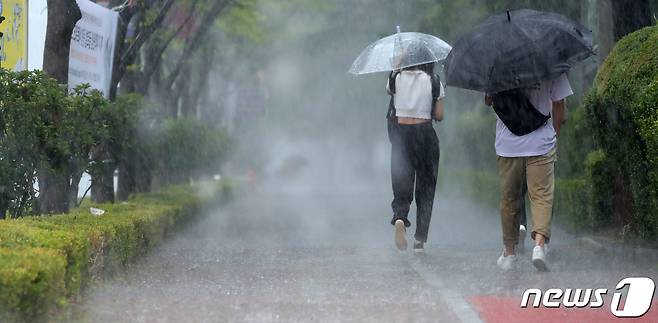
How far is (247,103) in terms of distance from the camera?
45.7 meters

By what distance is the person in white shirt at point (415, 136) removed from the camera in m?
11.0

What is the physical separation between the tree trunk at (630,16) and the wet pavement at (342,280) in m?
2.21

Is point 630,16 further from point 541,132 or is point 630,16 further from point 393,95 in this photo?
point 541,132

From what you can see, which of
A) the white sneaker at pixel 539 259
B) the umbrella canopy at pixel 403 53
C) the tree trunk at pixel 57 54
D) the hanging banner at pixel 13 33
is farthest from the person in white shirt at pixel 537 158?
the hanging banner at pixel 13 33

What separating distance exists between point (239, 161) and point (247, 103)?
2.18 meters

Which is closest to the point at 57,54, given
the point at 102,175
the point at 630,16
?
the point at 102,175

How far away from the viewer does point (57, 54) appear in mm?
11305

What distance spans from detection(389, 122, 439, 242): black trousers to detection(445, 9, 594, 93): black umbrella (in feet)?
4.59

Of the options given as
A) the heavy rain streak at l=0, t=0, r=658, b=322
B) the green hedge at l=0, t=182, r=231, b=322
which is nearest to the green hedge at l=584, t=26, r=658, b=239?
the heavy rain streak at l=0, t=0, r=658, b=322

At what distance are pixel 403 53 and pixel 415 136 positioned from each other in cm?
78

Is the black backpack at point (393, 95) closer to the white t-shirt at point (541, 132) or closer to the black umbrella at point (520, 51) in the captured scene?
the black umbrella at point (520, 51)

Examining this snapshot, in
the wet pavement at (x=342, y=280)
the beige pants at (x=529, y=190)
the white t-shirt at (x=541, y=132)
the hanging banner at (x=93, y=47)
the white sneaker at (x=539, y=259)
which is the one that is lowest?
the wet pavement at (x=342, y=280)

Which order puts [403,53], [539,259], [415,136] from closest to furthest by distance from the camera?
[539,259], [415,136], [403,53]

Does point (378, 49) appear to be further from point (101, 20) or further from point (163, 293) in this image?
point (163, 293)
